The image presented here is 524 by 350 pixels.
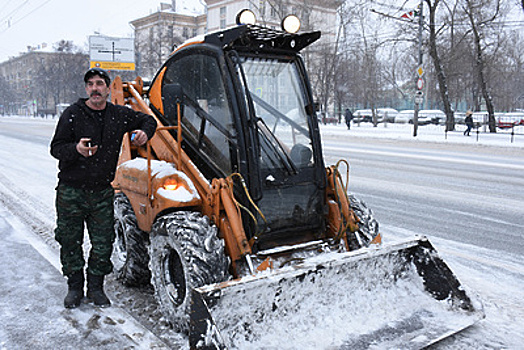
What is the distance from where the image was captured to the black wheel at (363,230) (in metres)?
3.97

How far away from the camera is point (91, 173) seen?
A: 3.72 metres

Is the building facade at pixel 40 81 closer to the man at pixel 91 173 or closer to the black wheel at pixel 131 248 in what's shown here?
the black wheel at pixel 131 248

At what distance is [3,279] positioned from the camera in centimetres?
A: 466

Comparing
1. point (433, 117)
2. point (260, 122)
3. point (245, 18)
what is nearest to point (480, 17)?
point (433, 117)

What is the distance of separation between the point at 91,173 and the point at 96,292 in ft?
3.43

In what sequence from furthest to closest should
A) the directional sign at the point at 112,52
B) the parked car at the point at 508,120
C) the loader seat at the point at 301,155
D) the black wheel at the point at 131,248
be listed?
1. the parked car at the point at 508,120
2. the directional sign at the point at 112,52
3. the black wheel at the point at 131,248
4. the loader seat at the point at 301,155

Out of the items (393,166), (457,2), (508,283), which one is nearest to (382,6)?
(457,2)

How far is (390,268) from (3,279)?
12.2 ft

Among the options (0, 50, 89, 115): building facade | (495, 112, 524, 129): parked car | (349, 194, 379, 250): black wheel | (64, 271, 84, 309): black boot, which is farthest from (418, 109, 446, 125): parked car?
(64, 271, 84, 309): black boot

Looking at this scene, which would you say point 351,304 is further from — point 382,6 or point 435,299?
point 382,6

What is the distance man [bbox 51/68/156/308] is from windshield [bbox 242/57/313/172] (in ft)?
2.96

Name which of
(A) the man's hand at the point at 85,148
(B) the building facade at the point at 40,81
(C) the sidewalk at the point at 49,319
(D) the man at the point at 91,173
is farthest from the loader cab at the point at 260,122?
(B) the building facade at the point at 40,81

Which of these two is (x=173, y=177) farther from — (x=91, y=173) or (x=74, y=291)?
(x=74, y=291)

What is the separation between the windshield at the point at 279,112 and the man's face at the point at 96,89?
3.69ft
